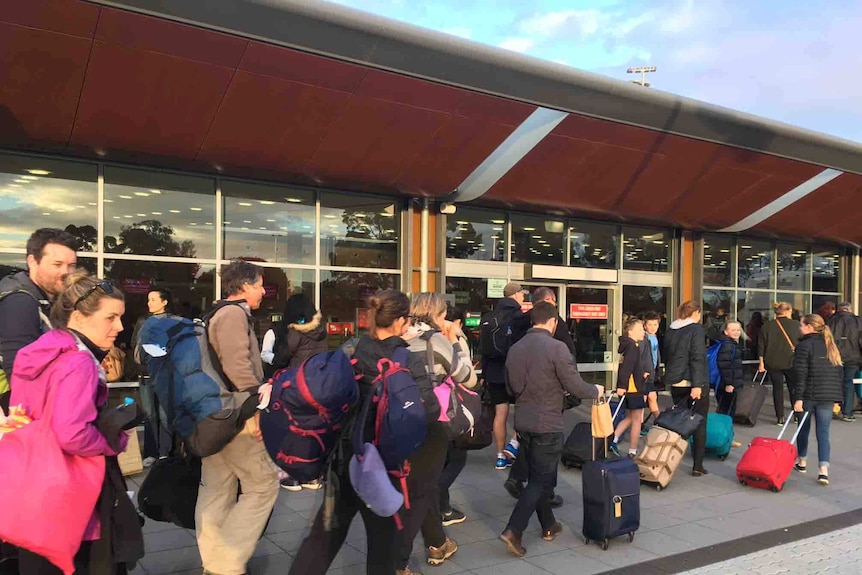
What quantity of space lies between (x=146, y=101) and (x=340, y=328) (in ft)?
13.8

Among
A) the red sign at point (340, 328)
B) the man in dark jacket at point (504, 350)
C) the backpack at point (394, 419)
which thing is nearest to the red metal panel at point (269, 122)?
the red sign at point (340, 328)

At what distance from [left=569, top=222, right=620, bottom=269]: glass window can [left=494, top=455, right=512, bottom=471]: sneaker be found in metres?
5.87

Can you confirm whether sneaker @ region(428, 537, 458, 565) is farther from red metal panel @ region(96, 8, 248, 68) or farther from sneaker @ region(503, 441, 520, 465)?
red metal panel @ region(96, 8, 248, 68)

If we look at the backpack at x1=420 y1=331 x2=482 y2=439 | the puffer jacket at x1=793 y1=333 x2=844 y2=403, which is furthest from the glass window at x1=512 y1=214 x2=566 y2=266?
the backpack at x1=420 y1=331 x2=482 y2=439

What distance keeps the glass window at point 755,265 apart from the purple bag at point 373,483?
44.8 feet

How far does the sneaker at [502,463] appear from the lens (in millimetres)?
7098

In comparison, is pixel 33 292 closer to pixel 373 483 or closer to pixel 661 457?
pixel 373 483

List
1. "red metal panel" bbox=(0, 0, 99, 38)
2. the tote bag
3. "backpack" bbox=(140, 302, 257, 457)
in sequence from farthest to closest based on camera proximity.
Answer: "red metal panel" bbox=(0, 0, 99, 38) → "backpack" bbox=(140, 302, 257, 457) → the tote bag

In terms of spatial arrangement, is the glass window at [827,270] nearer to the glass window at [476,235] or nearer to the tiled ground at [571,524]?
the glass window at [476,235]

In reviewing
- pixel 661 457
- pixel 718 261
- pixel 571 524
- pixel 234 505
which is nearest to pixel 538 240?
pixel 718 261

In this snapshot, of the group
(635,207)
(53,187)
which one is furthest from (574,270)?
(53,187)

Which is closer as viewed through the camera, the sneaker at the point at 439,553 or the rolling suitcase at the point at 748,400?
the sneaker at the point at 439,553

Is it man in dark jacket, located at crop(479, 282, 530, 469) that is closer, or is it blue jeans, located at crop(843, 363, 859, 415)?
man in dark jacket, located at crop(479, 282, 530, 469)

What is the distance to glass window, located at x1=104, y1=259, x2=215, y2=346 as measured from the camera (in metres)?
8.20
